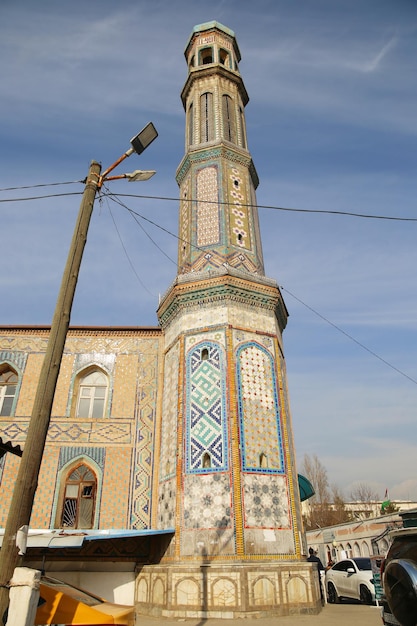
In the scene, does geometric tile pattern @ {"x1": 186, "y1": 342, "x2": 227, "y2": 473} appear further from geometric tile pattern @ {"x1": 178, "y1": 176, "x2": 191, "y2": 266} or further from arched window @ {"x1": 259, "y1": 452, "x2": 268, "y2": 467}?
geometric tile pattern @ {"x1": 178, "y1": 176, "x2": 191, "y2": 266}

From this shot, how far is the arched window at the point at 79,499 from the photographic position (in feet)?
40.5

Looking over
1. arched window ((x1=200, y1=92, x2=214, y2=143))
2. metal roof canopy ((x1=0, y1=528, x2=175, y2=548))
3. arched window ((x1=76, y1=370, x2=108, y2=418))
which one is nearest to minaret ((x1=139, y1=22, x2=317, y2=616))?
arched window ((x1=200, y1=92, x2=214, y2=143))

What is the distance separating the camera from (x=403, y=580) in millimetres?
4234

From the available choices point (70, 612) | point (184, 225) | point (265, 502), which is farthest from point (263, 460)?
point (184, 225)

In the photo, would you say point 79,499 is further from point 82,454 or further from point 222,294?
point 222,294

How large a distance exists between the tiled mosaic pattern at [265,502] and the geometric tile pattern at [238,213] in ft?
24.0

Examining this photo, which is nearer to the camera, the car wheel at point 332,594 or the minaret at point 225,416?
the minaret at point 225,416

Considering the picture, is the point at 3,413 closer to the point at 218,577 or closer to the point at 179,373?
the point at 179,373

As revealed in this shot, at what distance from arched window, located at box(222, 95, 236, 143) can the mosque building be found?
1.01 m

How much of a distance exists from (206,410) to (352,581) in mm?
6442

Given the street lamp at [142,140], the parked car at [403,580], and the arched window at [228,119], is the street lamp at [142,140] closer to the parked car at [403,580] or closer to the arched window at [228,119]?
the parked car at [403,580]

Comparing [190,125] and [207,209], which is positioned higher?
[190,125]

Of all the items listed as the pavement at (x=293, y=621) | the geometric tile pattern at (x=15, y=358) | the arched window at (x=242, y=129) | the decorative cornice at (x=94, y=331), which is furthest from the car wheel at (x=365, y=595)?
the arched window at (x=242, y=129)

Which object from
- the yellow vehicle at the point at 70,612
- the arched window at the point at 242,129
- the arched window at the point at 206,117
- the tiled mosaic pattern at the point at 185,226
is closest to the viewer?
Answer: the yellow vehicle at the point at 70,612
